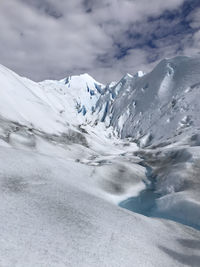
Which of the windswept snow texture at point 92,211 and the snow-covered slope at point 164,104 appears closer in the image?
the windswept snow texture at point 92,211

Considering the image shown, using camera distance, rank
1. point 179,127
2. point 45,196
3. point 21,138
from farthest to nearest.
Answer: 1. point 179,127
2. point 21,138
3. point 45,196

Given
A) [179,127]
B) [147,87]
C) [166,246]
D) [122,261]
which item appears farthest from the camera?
[147,87]

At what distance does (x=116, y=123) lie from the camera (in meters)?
168

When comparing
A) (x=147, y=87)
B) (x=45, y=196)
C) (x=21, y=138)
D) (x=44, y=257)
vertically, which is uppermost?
(x=147, y=87)

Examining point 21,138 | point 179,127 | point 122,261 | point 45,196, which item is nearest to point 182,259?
point 122,261

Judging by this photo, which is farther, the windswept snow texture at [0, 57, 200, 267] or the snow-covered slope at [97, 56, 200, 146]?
the snow-covered slope at [97, 56, 200, 146]

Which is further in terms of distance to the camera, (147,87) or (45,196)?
(147,87)

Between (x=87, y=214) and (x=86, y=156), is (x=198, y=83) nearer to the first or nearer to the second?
(x=86, y=156)

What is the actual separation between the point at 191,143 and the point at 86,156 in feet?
79.6

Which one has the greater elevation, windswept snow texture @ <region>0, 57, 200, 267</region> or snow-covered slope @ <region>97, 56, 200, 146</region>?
snow-covered slope @ <region>97, 56, 200, 146</region>

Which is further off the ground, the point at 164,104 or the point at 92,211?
the point at 164,104

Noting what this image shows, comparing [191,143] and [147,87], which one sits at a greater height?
[147,87]

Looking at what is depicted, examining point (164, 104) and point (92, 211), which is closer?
point (92, 211)

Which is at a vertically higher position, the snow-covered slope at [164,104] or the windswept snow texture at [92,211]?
the snow-covered slope at [164,104]
